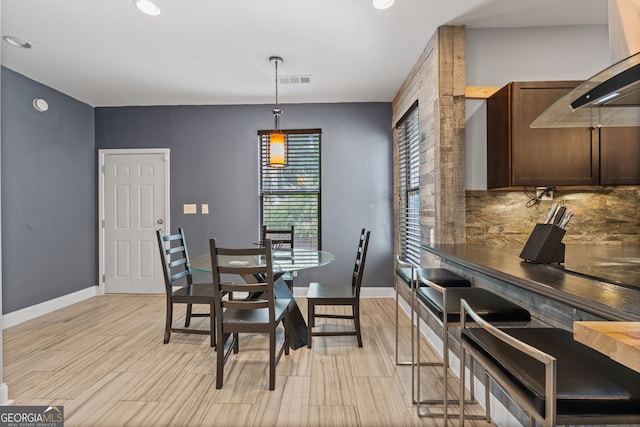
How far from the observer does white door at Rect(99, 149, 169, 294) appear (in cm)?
466

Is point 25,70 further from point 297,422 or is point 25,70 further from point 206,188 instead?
point 297,422

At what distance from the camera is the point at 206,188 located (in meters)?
4.64

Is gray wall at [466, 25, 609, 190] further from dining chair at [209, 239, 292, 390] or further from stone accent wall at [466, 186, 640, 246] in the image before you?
dining chair at [209, 239, 292, 390]

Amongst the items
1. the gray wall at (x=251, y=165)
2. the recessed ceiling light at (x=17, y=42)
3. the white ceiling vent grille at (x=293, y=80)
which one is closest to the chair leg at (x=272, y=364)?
the gray wall at (x=251, y=165)

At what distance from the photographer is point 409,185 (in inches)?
156

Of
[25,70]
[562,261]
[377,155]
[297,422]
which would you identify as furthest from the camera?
[377,155]

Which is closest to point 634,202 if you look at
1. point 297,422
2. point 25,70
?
point 297,422

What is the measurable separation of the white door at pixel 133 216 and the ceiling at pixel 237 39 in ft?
3.21

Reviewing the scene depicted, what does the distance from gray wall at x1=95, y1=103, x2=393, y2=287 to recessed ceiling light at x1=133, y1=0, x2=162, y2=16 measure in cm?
214

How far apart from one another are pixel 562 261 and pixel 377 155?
3.15m

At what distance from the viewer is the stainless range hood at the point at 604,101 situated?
1.18m

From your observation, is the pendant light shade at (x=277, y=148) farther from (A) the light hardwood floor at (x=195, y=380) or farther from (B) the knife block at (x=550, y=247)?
(B) the knife block at (x=550, y=247)

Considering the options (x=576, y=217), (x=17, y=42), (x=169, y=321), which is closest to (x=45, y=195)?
(x=17, y=42)

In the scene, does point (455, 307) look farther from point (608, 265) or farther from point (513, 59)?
point (513, 59)
